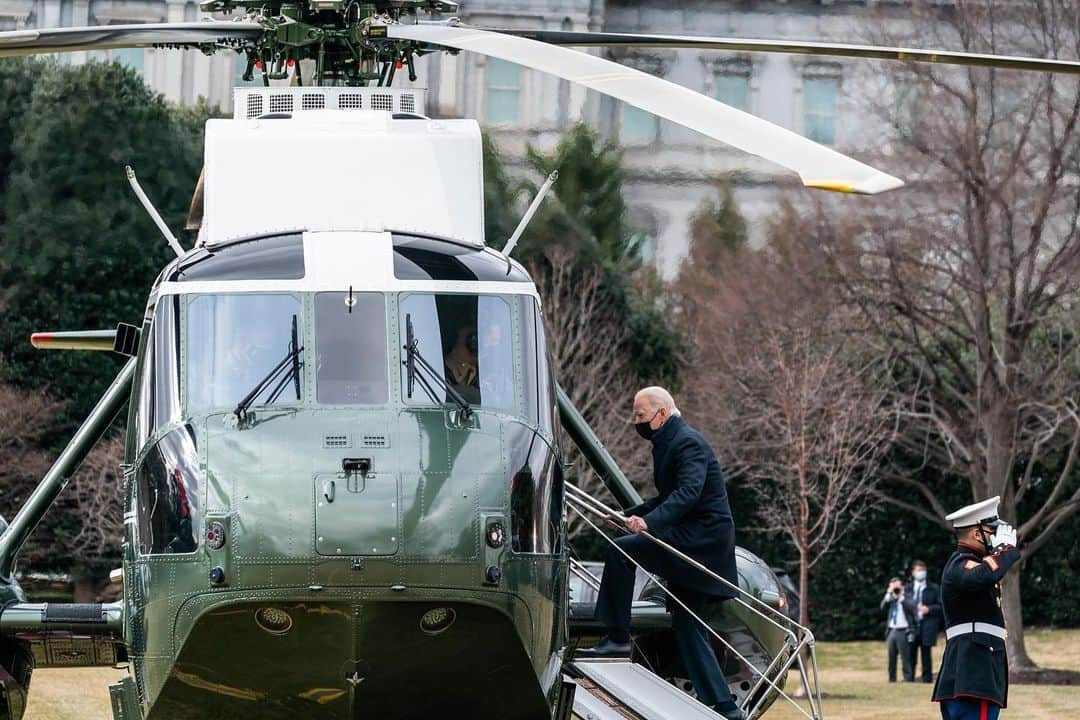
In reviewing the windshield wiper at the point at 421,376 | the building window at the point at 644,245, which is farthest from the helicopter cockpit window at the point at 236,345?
the building window at the point at 644,245

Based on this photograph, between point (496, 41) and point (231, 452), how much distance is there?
256cm

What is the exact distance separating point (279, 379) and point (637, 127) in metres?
29.9

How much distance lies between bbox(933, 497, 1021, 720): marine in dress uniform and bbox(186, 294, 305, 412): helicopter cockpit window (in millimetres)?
4615

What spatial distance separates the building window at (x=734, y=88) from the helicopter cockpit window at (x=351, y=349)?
126 feet

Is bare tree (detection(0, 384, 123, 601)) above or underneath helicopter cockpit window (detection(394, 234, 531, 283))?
underneath

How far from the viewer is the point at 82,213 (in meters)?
33.6

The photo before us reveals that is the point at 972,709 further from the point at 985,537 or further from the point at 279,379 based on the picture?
the point at 279,379

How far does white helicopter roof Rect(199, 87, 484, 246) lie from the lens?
1158 centimetres

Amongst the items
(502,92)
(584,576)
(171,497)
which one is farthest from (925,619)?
A: (171,497)

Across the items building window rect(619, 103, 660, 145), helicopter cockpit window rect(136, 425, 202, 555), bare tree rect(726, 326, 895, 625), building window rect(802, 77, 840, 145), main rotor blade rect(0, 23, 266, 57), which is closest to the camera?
helicopter cockpit window rect(136, 425, 202, 555)

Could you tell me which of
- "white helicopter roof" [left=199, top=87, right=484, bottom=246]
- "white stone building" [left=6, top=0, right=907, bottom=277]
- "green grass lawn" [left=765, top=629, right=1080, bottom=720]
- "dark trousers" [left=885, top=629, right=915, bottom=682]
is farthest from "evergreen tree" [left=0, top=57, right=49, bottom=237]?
"white helicopter roof" [left=199, top=87, right=484, bottom=246]

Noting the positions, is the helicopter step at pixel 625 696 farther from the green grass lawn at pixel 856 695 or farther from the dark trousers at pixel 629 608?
the green grass lawn at pixel 856 695

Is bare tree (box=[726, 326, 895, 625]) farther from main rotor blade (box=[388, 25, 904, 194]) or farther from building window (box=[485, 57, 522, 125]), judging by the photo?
main rotor blade (box=[388, 25, 904, 194])

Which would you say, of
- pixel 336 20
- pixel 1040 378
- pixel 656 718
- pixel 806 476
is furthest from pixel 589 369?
pixel 656 718
